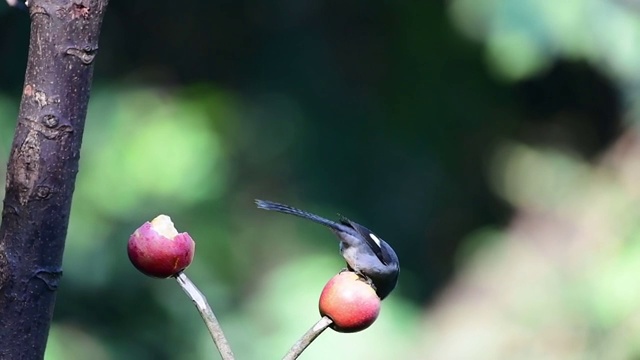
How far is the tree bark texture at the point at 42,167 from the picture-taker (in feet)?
1.60

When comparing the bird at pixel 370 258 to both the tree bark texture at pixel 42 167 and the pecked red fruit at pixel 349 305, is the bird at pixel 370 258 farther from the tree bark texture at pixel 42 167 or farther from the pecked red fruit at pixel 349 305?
the tree bark texture at pixel 42 167

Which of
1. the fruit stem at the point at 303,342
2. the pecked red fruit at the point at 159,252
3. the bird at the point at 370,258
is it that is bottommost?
the pecked red fruit at the point at 159,252

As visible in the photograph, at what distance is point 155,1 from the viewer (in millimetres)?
2422

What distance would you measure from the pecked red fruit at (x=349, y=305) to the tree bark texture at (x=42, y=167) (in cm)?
15

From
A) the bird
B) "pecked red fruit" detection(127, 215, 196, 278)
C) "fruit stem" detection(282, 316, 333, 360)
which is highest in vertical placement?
the bird

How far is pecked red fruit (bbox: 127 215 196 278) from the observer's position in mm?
482

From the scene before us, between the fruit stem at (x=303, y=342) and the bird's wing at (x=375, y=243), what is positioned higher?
the bird's wing at (x=375, y=243)

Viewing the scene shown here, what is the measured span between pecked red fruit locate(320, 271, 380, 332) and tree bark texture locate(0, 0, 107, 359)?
152 millimetres

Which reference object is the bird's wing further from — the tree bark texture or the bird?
the tree bark texture

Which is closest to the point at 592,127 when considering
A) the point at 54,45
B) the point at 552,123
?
the point at 552,123

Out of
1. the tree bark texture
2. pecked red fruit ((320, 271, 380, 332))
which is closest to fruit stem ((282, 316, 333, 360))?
pecked red fruit ((320, 271, 380, 332))

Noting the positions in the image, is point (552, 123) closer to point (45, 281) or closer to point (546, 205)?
point (546, 205)

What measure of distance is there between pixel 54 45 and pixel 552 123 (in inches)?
94.0

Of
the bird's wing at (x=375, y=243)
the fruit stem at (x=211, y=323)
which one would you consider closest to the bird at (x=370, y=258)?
the bird's wing at (x=375, y=243)
